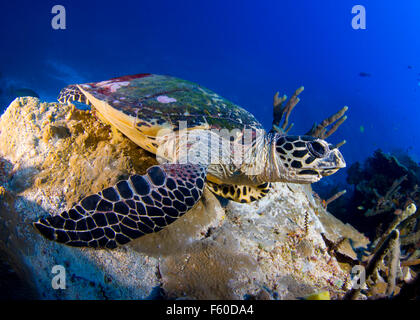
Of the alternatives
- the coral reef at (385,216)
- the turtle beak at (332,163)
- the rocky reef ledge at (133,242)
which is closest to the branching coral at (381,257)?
the coral reef at (385,216)

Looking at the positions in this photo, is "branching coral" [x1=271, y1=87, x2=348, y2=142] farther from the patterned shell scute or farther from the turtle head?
the patterned shell scute

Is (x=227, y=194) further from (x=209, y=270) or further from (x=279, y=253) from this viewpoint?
(x=209, y=270)

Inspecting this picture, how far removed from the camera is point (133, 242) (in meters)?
1.71

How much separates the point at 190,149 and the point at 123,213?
100 cm

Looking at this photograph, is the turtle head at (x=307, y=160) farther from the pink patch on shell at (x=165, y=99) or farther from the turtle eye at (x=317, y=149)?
the pink patch on shell at (x=165, y=99)

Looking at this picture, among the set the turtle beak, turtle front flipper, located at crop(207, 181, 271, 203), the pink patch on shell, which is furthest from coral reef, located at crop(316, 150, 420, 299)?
the pink patch on shell

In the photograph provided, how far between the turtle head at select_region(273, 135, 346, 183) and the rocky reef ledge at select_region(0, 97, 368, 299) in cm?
53

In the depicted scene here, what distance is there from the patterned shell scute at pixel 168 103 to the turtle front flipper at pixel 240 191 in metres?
0.78

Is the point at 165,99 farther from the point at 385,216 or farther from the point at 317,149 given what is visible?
the point at 385,216

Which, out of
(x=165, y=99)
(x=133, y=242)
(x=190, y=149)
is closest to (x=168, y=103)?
(x=165, y=99)
